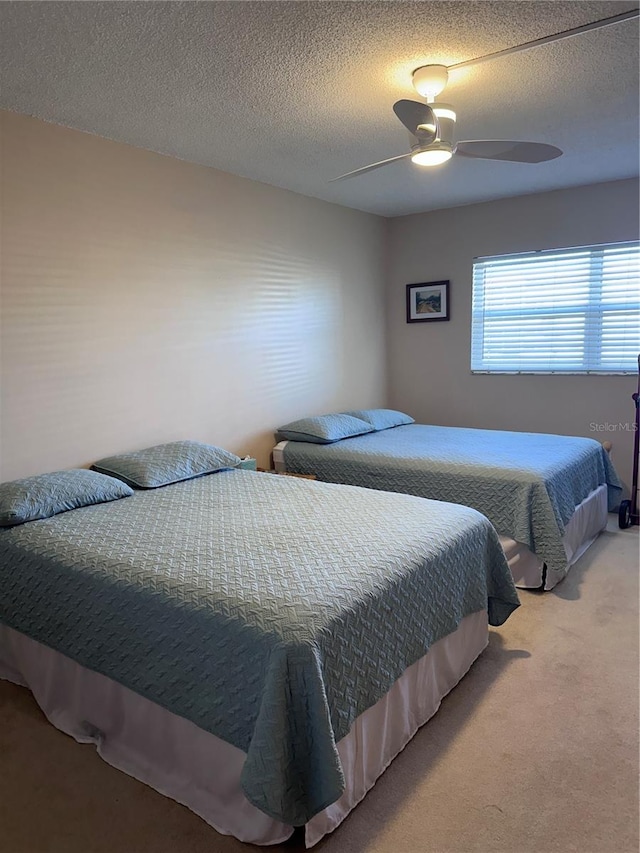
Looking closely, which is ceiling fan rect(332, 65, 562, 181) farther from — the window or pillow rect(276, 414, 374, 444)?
the window

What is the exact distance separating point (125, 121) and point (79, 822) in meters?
2.77

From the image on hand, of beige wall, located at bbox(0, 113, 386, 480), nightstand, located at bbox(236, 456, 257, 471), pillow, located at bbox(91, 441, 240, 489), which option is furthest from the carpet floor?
nightstand, located at bbox(236, 456, 257, 471)

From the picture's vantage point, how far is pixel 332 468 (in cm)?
371

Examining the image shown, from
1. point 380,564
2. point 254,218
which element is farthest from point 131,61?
point 380,564

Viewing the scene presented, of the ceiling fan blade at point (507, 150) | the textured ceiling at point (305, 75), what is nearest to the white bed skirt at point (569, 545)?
the ceiling fan blade at point (507, 150)

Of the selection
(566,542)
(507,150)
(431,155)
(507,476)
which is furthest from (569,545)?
(431,155)

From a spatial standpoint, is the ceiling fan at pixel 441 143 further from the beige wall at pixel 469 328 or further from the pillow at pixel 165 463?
the pillow at pixel 165 463

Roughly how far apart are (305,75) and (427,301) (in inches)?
115

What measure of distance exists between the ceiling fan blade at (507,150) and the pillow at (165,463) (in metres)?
1.93

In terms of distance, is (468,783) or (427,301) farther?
(427,301)

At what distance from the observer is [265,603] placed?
62.7 inches

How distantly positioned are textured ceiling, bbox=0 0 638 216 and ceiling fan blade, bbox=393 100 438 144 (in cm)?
23

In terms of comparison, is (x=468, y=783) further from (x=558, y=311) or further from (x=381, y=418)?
(x=558, y=311)

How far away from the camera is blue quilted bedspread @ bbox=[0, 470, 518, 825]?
1.44m
